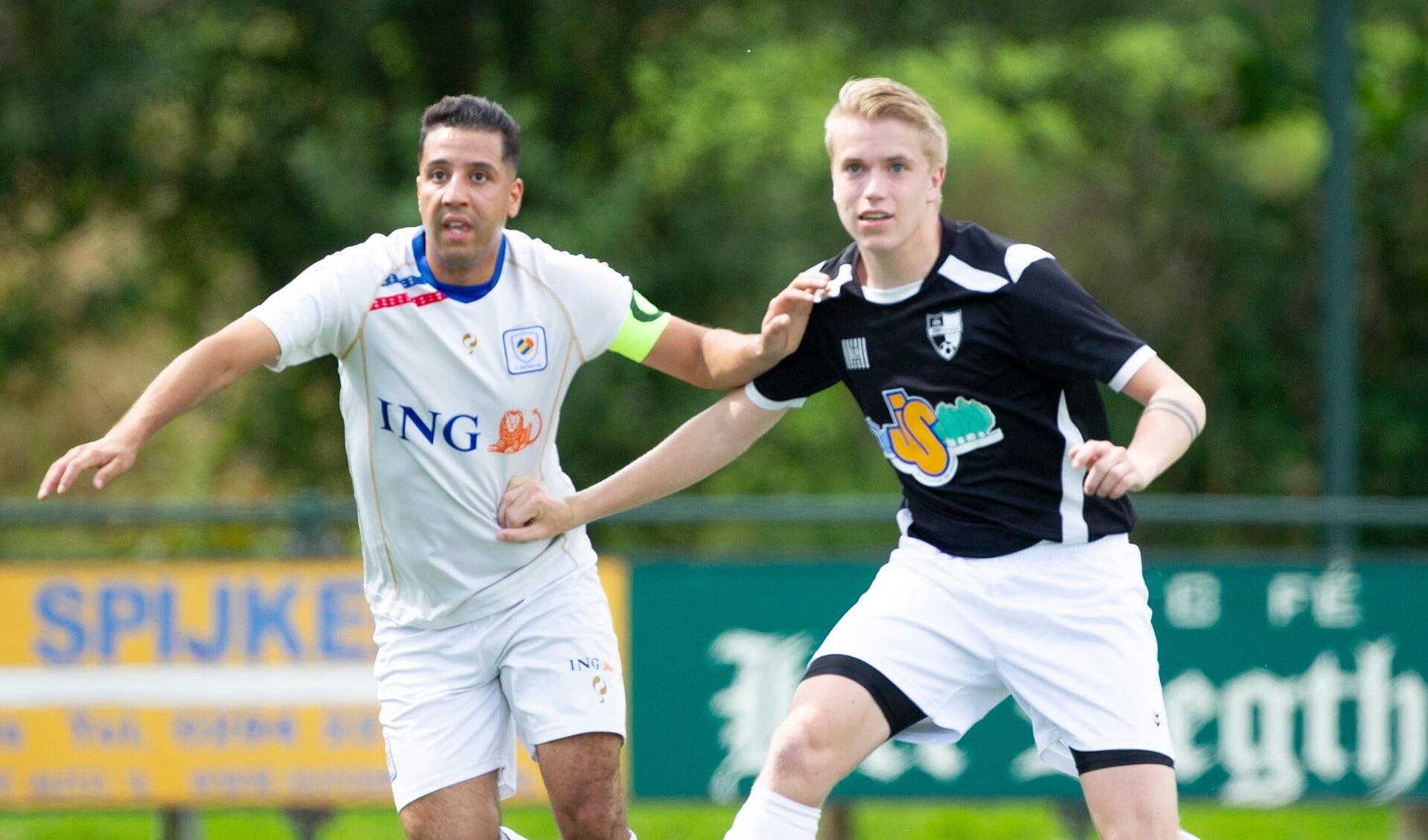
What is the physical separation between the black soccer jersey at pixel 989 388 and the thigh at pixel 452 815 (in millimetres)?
1420

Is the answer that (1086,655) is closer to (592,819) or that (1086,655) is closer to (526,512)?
(592,819)

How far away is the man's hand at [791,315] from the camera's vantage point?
14.9ft

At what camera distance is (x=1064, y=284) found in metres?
4.32

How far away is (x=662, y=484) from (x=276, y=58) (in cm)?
847

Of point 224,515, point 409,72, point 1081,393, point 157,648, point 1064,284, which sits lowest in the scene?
point 157,648

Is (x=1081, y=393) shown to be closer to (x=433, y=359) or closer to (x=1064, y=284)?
(x=1064, y=284)

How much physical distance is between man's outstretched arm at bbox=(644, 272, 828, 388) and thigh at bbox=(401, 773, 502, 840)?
130 cm

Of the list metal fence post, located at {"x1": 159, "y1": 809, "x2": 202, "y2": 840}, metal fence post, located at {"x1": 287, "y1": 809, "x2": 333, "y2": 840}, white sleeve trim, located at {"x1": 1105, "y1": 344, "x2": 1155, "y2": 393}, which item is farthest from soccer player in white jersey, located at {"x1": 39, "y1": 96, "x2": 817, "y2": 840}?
metal fence post, located at {"x1": 159, "y1": 809, "x2": 202, "y2": 840}

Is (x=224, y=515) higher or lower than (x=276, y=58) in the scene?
lower

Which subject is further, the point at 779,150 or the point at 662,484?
the point at 779,150

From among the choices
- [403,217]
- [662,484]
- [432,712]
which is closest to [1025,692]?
[662,484]

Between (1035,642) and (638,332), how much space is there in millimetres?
1434

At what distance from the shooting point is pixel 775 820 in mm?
4203

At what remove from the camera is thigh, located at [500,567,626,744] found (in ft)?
15.2
